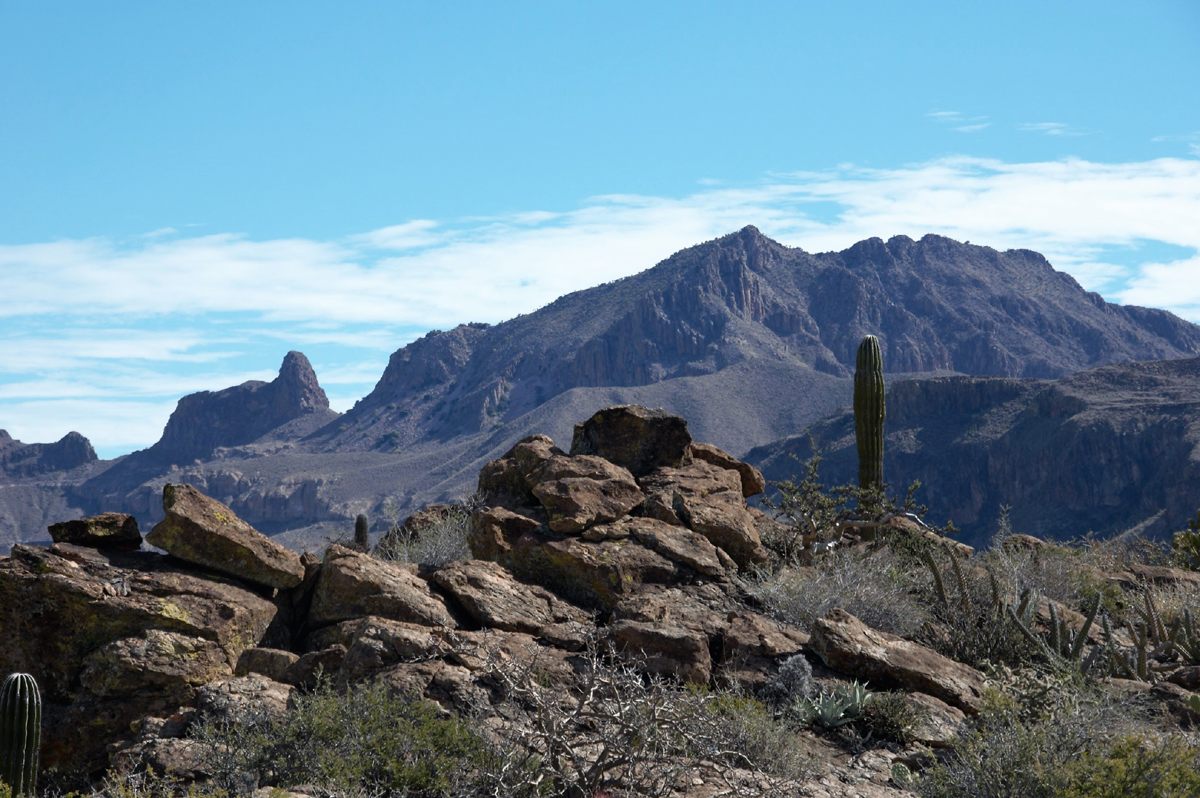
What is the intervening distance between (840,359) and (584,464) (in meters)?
149

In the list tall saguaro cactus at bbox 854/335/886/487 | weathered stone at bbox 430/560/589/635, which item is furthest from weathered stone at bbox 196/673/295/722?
Result: tall saguaro cactus at bbox 854/335/886/487

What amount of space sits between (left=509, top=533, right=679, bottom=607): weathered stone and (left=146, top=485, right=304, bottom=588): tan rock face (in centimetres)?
202

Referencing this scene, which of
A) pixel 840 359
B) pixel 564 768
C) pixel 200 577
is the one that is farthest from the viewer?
pixel 840 359

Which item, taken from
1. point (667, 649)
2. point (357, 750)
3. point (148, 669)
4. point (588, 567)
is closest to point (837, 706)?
point (667, 649)

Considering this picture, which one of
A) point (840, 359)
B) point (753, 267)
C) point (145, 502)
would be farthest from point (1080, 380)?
point (145, 502)

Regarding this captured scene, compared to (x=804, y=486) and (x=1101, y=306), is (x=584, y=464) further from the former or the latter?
(x=1101, y=306)

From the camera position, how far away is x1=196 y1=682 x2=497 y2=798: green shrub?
5695mm

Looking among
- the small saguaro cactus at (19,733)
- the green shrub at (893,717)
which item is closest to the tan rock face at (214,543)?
the small saguaro cactus at (19,733)

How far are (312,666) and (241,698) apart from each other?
633 millimetres

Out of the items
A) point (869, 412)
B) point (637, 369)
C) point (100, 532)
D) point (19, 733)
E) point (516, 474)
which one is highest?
point (637, 369)

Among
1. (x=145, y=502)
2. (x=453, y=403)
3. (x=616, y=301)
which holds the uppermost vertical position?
(x=616, y=301)

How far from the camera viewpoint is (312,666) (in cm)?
732

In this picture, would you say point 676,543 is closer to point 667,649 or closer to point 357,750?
point 667,649

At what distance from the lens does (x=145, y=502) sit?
141500 mm
